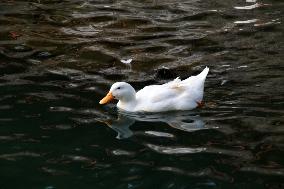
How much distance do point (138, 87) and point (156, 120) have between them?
185cm

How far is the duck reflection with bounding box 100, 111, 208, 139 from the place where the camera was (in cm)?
958

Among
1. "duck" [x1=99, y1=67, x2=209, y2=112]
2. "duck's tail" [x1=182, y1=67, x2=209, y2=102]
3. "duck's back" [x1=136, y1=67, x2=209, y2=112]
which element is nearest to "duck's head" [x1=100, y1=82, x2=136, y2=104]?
"duck" [x1=99, y1=67, x2=209, y2=112]

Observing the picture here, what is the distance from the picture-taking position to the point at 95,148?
8.77m

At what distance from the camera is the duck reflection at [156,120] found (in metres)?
9.58

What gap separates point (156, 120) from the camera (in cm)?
1020

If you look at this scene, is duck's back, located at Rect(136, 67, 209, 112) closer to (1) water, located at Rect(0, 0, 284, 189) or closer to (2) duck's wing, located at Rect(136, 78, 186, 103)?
(2) duck's wing, located at Rect(136, 78, 186, 103)

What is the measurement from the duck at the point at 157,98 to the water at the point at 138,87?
198 millimetres

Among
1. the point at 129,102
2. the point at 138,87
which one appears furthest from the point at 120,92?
the point at 138,87

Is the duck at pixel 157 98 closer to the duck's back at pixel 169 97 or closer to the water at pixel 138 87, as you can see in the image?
the duck's back at pixel 169 97

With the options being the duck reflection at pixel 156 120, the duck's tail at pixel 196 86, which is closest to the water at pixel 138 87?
the duck reflection at pixel 156 120

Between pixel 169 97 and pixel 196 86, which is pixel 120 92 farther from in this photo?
pixel 196 86

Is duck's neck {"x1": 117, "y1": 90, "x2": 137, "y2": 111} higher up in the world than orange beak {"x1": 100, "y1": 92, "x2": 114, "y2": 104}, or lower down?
lower down

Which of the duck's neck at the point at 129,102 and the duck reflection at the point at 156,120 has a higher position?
the duck's neck at the point at 129,102

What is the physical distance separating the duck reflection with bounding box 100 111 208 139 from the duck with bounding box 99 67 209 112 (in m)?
0.13
